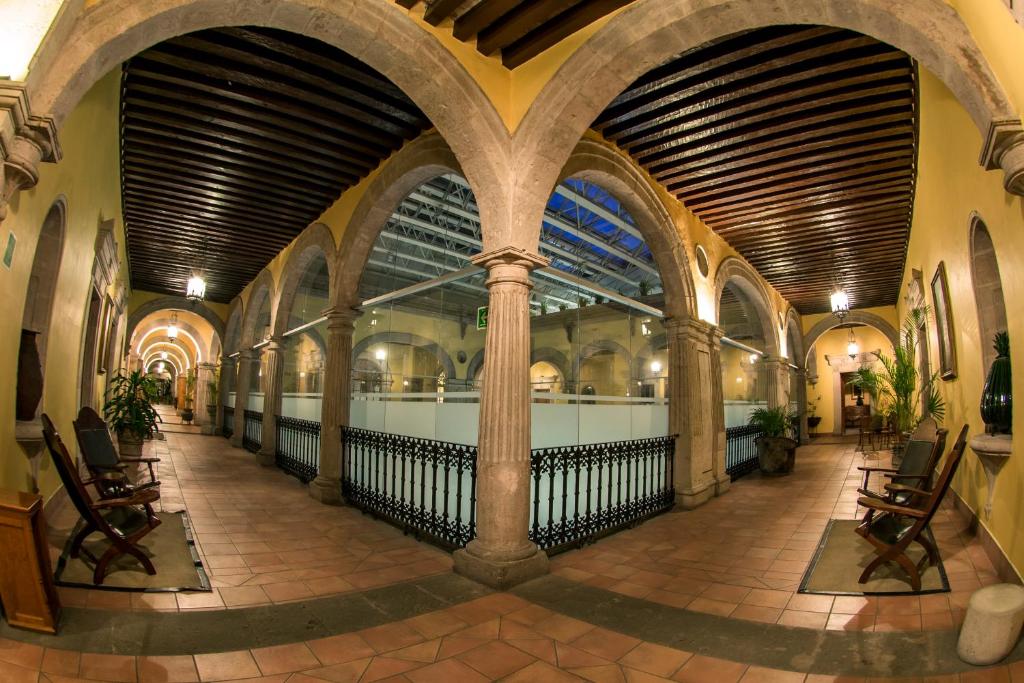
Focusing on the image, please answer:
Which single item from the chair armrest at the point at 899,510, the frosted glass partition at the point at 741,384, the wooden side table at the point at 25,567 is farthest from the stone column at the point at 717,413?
the wooden side table at the point at 25,567

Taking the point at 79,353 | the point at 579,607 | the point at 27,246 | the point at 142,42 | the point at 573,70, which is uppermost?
the point at 573,70

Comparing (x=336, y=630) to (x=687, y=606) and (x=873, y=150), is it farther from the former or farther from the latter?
(x=873, y=150)

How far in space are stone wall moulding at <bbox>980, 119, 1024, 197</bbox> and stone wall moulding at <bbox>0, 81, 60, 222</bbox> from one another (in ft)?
13.3

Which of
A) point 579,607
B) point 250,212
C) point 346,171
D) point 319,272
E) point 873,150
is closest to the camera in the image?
point 579,607

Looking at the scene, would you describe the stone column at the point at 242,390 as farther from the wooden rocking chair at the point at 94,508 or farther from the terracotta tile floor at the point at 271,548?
the wooden rocking chair at the point at 94,508

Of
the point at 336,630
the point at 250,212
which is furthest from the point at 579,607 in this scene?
the point at 250,212

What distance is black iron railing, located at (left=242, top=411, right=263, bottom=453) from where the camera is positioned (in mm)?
10180

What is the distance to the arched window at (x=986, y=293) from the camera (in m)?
3.80

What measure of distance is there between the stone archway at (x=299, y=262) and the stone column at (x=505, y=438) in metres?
3.63

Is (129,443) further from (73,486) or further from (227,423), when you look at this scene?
(227,423)

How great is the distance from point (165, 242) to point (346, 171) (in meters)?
4.88

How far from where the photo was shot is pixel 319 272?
886 centimetres

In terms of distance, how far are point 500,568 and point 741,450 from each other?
6.91 metres

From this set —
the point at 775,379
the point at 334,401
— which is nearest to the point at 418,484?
the point at 334,401
